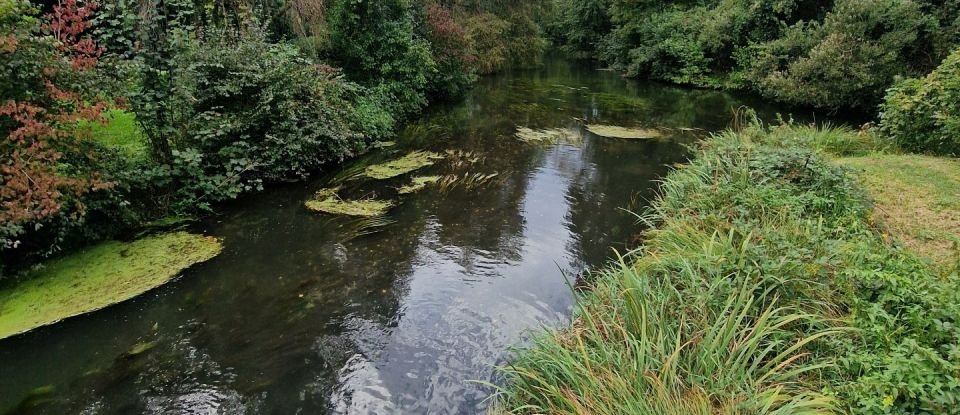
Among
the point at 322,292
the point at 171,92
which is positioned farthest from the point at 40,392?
the point at 171,92

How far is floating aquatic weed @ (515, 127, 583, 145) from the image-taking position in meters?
11.6

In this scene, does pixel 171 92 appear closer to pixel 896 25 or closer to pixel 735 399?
pixel 735 399

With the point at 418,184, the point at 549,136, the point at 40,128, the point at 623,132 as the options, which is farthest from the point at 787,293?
the point at 623,132

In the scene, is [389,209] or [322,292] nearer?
[322,292]

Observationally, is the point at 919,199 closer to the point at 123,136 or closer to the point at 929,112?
the point at 929,112

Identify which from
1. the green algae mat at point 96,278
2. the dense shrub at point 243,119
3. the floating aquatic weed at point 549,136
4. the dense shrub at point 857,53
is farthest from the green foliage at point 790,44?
the green algae mat at point 96,278

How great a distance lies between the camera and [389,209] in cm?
748

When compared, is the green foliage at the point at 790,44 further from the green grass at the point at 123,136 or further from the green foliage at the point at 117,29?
the green grass at the point at 123,136

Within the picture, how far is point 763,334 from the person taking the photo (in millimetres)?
3068

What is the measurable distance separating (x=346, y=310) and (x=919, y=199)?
6386mm

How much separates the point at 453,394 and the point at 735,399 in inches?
80.0

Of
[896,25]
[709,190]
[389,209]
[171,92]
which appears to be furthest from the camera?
[896,25]

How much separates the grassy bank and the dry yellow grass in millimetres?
368

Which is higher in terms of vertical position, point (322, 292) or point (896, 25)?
point (896, 25)
